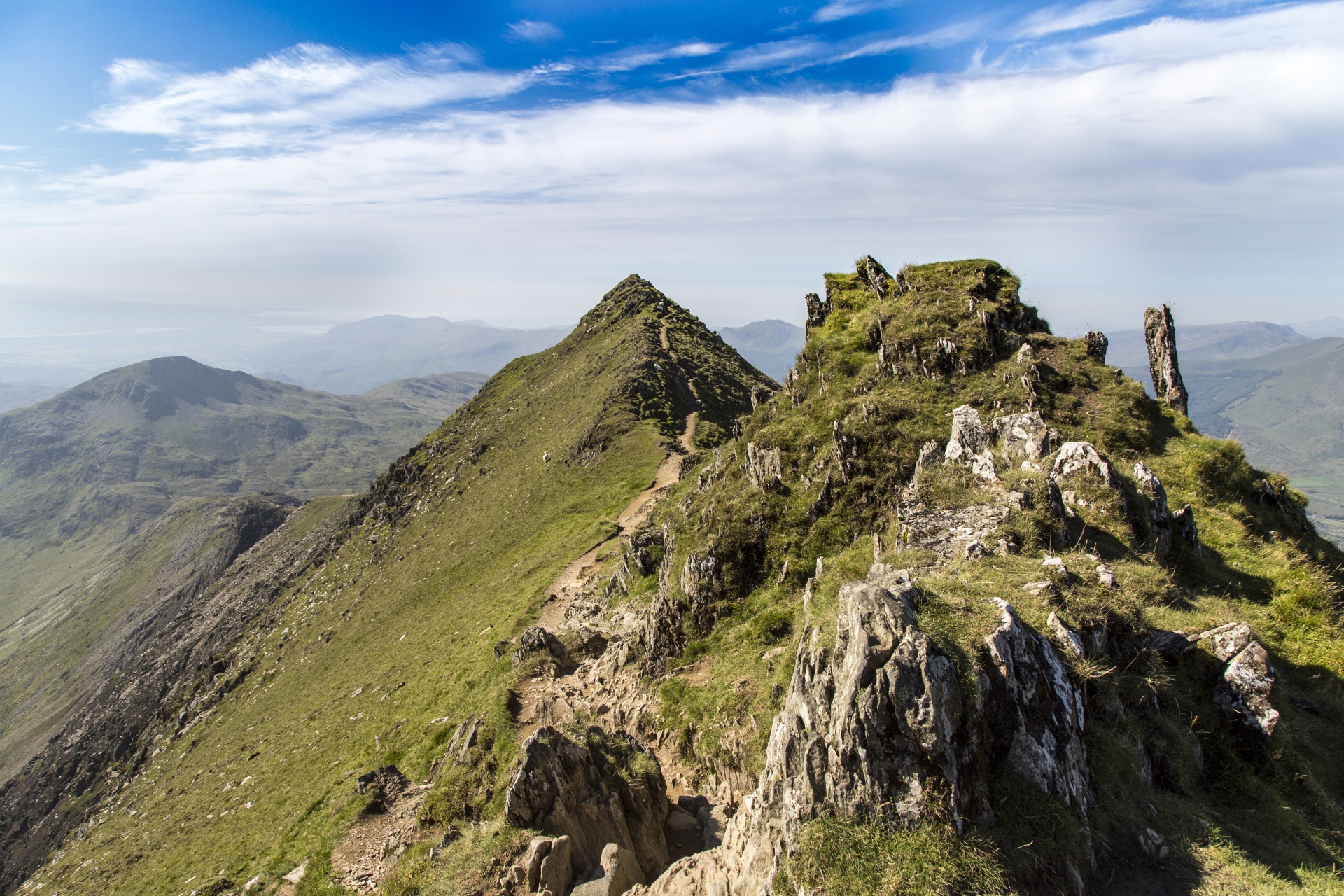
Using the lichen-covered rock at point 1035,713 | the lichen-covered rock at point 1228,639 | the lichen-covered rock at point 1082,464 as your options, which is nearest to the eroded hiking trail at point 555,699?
the lichen-covered rock at point 1035,713

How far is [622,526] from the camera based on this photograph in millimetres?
47719

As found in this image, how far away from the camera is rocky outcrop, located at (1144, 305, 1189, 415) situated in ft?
84.7

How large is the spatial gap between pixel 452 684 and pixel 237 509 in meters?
193

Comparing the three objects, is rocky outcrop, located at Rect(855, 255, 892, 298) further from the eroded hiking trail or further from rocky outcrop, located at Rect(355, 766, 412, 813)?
rocky outcrop, located at Rect(355, 766, 412, 813)

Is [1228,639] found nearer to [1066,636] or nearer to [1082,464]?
[1066,636]

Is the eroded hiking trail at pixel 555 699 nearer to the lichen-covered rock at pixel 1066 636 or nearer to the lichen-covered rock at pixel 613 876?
the lichen-covered rock at pixel 613 876

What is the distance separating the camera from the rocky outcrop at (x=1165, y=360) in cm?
2583

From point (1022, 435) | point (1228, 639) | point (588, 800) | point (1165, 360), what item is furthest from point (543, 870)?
point (1165, 360)

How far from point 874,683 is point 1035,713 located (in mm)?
2960

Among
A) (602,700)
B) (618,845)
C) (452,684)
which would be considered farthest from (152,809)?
(618,845)

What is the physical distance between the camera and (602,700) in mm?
24828

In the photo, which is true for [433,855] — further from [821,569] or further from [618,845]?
[821,569]

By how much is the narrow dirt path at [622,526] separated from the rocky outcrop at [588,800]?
63.2 feet

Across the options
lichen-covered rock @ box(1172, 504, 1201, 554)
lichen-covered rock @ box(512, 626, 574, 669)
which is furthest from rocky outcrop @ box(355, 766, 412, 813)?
lichen-covered rock @ box(1172, 504, 1201, 554)
